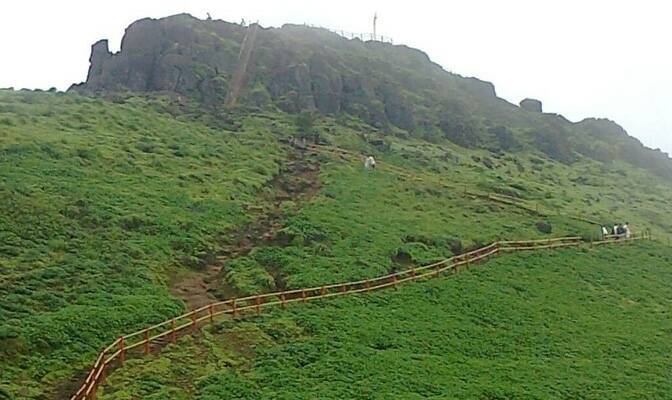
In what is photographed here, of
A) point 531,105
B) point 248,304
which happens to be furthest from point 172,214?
point 531,105

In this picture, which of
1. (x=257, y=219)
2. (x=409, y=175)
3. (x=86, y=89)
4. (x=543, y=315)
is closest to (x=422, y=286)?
(x=543, y=315)

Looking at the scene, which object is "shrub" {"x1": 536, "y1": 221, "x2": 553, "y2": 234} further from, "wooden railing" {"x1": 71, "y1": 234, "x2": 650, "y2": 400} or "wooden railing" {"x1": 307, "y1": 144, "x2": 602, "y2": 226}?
"wooden railing" {"x1": 307, "y1": 144, "x2": 602, "y2": 226}

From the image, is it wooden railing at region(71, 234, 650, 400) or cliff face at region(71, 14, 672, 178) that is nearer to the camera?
wooden railing at region(71, 234, 650, 400)

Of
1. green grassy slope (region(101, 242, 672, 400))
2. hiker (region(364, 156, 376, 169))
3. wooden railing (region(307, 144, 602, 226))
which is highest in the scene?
hiker (region(364, 156, 376, 169))

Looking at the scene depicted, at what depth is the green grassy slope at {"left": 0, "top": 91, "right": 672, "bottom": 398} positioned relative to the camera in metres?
23.6

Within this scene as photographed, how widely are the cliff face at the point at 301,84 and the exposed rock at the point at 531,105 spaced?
1336 centimetres

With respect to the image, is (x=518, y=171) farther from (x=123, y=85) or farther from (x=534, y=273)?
(x=123, y=85)

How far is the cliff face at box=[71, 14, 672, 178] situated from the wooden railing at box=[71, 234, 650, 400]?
41698mm

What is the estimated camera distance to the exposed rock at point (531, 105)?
113375 millimetres

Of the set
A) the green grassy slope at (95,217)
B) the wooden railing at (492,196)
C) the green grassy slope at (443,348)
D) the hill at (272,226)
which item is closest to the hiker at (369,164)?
the hill at (272,226)

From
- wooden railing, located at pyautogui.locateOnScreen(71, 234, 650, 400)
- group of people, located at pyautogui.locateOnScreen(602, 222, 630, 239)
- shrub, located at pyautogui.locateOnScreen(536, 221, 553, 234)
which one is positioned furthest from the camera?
group of people, located at pyautogui.locateOnScreen(602, 222, 630, 239)

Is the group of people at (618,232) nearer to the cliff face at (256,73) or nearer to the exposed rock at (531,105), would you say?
the cliff face at (256,73)

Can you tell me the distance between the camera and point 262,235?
36750 millimetres

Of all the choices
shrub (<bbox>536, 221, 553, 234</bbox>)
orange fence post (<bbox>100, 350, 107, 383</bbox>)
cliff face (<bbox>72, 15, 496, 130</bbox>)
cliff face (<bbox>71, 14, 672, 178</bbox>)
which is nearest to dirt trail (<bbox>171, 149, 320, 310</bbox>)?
orange fence post (<bbox>100, 350, 107, 383</bbox>)
